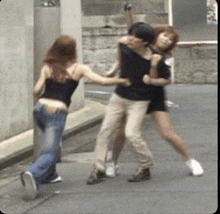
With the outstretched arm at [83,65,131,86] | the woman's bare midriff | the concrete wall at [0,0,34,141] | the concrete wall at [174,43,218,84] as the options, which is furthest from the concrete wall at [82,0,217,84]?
the woman's bare midriff

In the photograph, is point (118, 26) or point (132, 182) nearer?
point (132, 182)

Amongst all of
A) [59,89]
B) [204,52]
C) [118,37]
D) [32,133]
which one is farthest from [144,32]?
[118,37]

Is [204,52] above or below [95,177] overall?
above

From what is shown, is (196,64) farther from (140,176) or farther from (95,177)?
(95,177)

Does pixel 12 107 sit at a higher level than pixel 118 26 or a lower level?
lower

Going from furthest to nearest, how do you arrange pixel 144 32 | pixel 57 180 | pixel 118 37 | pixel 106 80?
pixel 118 37 → pixel 57 180 → pixel 144 32 → pixel 106 80

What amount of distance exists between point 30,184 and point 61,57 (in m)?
1.23

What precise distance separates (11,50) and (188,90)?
7.74m

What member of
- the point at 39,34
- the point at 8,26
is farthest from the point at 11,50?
the point at 39,34

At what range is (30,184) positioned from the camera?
6.28m

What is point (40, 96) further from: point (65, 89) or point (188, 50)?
point (188, 50)

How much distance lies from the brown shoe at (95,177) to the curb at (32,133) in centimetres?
177

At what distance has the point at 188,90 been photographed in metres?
17.0

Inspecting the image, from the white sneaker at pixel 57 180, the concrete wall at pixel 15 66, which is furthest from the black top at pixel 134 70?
the concrete wall at pixel 15 66
